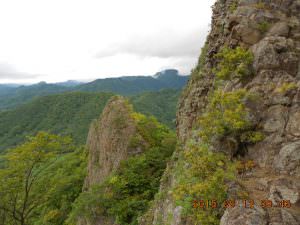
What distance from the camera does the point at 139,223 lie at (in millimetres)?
12633

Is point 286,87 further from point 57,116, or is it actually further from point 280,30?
point 57,116

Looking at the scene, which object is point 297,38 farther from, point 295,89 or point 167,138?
point 167,138

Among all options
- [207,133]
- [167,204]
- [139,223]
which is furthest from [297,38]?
[139,223]

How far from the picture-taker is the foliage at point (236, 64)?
1027 cm

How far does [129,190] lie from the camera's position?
14836 mm

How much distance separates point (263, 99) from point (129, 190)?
9044mm

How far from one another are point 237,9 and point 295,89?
223 inches

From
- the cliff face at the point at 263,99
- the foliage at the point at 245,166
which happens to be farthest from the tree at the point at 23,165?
the foliage at the point at 245,166

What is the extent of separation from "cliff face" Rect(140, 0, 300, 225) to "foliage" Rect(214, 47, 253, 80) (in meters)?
0.25

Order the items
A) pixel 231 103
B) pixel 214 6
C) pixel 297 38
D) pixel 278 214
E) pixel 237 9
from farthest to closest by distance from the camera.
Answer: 1. pixel 214 6
2. pixel 237 9
3. pixel 297 38
4. pixel 231 103
5. pixel 278 214

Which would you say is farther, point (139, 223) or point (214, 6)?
point (214, 6)

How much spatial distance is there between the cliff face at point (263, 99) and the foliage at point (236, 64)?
0.82ft

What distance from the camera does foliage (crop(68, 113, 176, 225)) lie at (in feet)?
45.4
